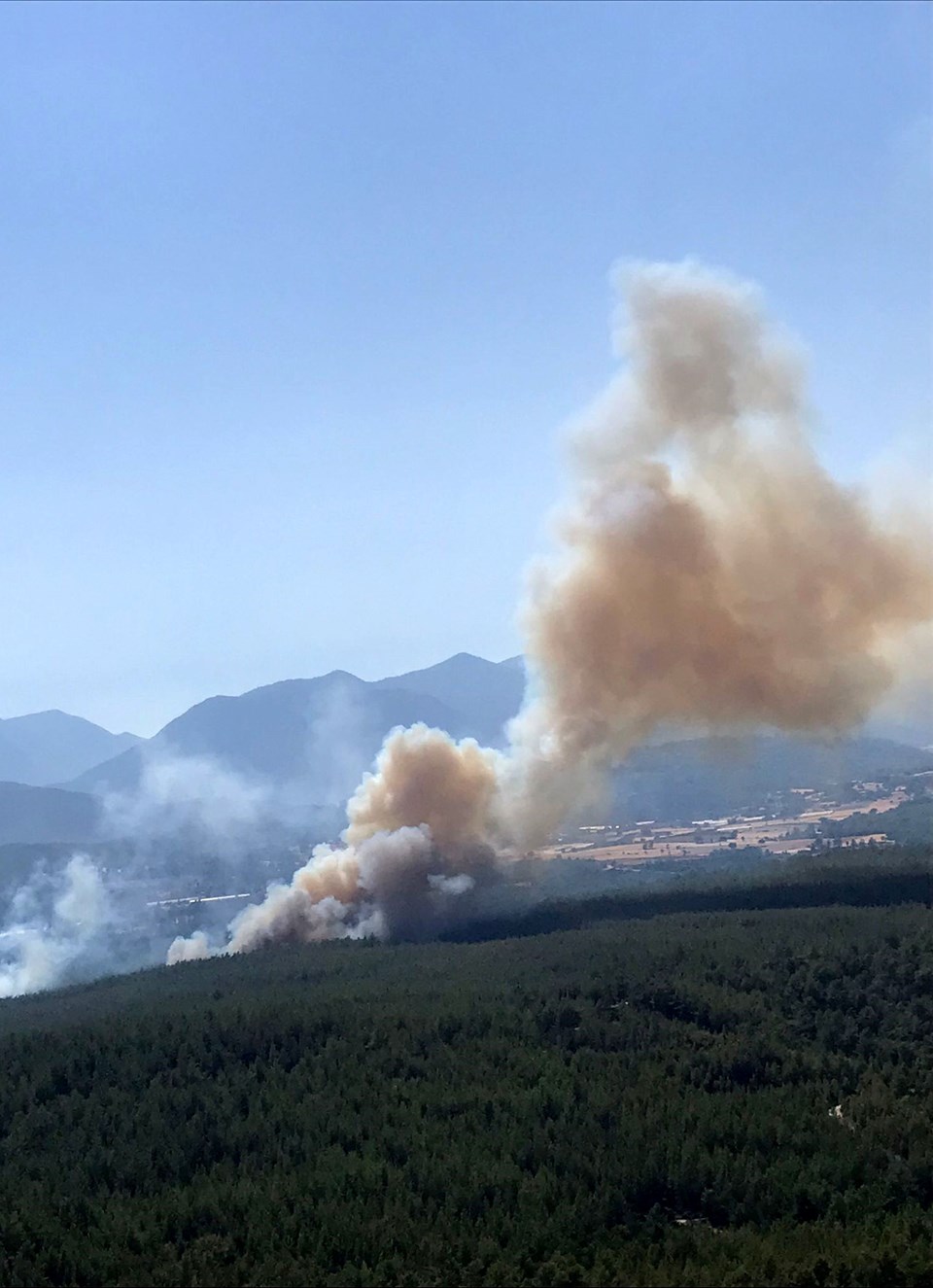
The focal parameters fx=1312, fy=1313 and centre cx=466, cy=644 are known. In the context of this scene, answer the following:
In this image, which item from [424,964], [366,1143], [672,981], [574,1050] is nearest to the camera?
[366,1143]

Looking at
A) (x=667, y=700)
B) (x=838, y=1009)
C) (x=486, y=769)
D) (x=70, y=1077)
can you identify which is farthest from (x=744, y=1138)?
(x=486, y=769)

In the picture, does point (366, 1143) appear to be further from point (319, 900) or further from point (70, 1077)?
point (319, 900)

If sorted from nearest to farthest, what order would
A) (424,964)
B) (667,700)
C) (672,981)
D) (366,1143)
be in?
(366,1143), (672,981), (424,964), (667,700)

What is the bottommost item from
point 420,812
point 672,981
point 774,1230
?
point 774,1230

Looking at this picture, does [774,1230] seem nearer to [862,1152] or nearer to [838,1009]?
[862,1152]

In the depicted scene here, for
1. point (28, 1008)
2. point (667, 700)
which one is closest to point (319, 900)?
point (28, 1008)

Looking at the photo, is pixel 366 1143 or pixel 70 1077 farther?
pixel 70 1077

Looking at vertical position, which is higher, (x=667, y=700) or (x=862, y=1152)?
(x=667, y=700)
